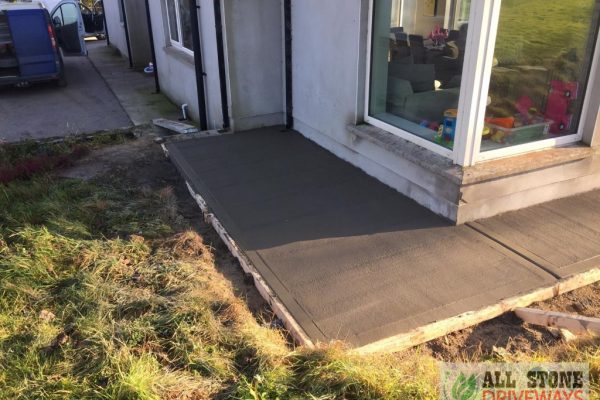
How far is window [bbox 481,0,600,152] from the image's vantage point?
4070mm

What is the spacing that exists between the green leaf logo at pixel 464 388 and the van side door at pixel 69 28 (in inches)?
568

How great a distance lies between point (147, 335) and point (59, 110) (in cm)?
759

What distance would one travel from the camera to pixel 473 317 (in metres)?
3.12

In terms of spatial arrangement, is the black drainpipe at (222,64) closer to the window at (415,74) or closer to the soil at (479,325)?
the soil at (479,325)

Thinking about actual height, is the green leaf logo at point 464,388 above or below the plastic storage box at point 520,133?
below

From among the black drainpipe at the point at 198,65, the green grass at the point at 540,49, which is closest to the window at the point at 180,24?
the black drainpipe at the point at 198,65

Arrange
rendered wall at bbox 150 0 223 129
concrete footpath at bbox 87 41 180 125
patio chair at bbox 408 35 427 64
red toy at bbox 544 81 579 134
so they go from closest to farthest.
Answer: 1. red toy at bbox 544 81 579 134
2. patio chair at bbox 408 35 427 64
3. rendered wall at bbox 150 0 223 129
4. concrete footpath at bbox 87 41 180 125

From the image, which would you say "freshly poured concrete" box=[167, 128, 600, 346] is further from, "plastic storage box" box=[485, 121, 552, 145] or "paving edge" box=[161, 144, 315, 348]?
"plastic storage box" box=[485, 121, 552, 145]

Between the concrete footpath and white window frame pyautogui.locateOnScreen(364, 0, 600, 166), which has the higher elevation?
white window frame pyautogui.locateOnScreen(364, 0, 600, 166)

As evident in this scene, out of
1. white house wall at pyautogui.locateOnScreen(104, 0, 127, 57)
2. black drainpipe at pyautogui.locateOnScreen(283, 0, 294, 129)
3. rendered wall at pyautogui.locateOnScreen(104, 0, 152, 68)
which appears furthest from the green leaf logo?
white house wall at pyautogui.locateOnScreen(104, 0, 127, 57)

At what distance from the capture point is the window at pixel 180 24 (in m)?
8.16

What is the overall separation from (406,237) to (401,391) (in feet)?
5.68

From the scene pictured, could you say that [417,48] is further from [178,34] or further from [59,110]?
[59,110]

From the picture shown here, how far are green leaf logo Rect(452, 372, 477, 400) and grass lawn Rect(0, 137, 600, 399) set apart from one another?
0.36ft
